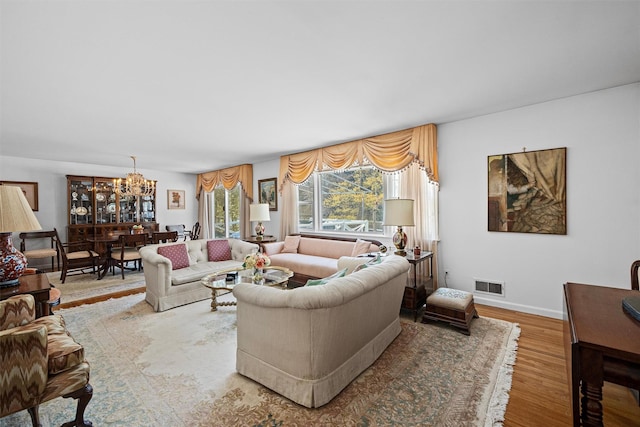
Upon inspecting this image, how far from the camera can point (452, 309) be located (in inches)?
109

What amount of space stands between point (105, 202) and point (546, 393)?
28.7ft

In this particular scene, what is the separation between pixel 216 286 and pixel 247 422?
177 centimetres

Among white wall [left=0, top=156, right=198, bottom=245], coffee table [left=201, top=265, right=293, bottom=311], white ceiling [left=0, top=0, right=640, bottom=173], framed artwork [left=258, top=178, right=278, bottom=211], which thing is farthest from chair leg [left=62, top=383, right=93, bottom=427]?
white wall [left=0, top=156, right=198, bottom=245]

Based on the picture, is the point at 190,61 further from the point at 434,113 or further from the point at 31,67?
the point at 434,113

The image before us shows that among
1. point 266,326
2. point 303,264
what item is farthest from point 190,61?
point 303,264

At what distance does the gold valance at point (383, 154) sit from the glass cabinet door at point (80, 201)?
5308 millimetres

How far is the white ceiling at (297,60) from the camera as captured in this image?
1615 mm

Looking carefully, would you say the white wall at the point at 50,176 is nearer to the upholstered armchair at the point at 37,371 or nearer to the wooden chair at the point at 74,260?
the wooden chair at the point at 74,260

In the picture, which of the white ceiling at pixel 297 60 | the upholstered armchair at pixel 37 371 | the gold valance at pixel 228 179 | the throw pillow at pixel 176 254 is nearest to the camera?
the upholstered armchair at pixel 37 371

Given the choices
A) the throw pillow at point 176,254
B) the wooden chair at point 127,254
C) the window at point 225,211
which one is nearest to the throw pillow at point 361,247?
the throw pillow at point 176,254

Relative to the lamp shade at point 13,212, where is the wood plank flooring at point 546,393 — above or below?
below

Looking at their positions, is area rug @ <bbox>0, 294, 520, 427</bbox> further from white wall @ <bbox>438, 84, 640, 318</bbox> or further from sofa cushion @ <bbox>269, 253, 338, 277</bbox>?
sofa cushion @ <bbox>269, 253, 338, 277</bbox>

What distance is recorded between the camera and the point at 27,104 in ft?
9.62

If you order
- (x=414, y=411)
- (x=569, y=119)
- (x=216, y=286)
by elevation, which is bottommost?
(x=414, y=411)
